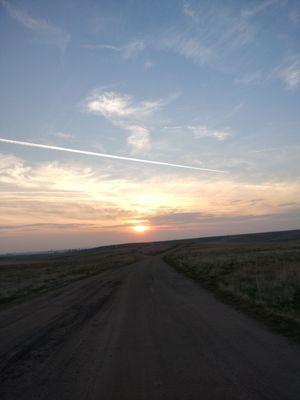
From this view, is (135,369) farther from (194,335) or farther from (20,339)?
(20,339)

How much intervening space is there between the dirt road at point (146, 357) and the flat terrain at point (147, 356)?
2 cm

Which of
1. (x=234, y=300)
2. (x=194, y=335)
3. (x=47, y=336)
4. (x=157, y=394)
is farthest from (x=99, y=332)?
(x=234, y=300)

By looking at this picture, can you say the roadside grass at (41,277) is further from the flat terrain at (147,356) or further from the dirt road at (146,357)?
the dirt road at (146,357)

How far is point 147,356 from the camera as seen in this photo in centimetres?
705

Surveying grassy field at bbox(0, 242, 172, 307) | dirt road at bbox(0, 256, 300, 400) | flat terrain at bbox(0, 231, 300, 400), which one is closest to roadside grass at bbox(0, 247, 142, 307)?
grassy field at bbox(0, 242, 172, 307)

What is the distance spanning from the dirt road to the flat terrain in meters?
0.02

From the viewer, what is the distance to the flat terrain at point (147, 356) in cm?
534

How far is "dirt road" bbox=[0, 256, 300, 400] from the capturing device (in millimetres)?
5340

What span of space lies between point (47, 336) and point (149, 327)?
273 centimetres

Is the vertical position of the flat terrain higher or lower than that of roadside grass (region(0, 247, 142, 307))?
lower

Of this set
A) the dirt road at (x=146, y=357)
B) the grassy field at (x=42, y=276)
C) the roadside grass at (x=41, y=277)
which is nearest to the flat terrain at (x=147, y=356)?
the dirt road at (x=146, y=357)

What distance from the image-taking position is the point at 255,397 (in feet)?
16.1

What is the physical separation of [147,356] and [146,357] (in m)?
0.07

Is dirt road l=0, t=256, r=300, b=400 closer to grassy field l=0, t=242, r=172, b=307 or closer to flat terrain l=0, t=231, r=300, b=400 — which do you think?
flat terrain l=0, t=231, r=300, b=400
